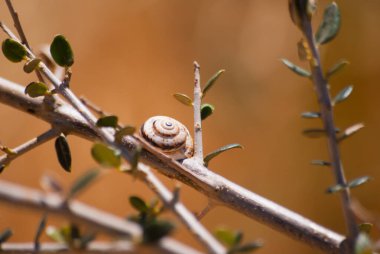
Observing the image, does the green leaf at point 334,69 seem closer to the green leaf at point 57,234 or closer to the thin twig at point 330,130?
the thin twig at point 330,130

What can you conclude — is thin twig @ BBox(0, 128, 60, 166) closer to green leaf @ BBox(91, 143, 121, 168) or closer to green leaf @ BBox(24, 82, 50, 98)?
green leaf @ BBox(24, 82, 50, 98)

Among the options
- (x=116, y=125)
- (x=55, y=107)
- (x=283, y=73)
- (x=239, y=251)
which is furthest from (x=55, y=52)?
(x=283, y=73)

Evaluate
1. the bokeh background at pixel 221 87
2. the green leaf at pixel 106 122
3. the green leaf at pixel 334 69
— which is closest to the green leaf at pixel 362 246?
the green leaf at pixel 334 69

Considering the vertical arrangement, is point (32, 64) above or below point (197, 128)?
above

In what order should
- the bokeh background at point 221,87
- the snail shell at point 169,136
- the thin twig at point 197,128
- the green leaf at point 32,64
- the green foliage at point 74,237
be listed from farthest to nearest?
the bokeh background at point 221,87, the snail shell at point 169,136, the thin twig at point 197,128, the green leaf at point 32,64, the green foliage at point 74,237

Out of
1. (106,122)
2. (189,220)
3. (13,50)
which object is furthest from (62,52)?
(189,220)

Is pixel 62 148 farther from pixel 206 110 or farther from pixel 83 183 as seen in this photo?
pixel 83 183
